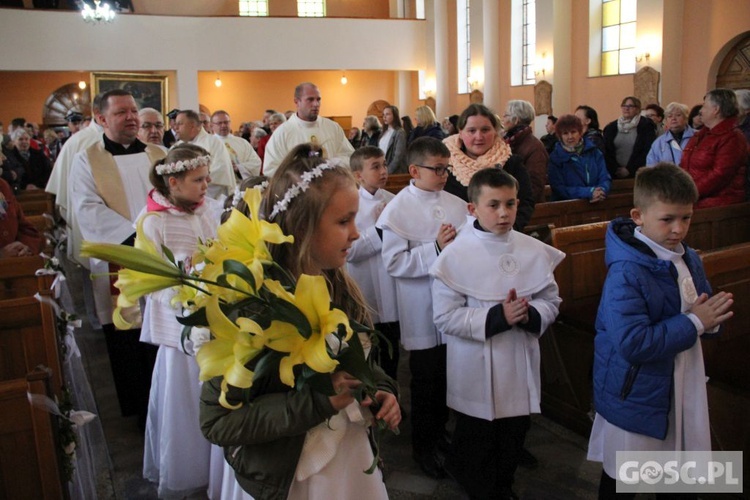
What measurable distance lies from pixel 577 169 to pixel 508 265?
298cm

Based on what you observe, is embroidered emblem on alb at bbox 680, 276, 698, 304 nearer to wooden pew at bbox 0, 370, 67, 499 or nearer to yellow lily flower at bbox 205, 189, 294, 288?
yellow lily flower at bbox 205, 189, 294, 288

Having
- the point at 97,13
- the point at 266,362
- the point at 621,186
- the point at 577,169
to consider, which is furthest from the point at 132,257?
the point at 97,13

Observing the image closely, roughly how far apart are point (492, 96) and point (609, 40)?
3681 mm

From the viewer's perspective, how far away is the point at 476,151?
3480mm

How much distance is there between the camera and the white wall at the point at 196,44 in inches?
609

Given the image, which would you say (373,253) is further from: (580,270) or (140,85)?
(140,85)

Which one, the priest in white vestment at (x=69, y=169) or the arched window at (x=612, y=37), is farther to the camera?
the arched window at (x=612, y=37)

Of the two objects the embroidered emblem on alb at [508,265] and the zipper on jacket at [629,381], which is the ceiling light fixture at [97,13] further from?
the zipper on jacket at [629,381]

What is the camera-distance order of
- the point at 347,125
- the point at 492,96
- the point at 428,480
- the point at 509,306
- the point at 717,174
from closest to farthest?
the point at 509,306, the point at 428,480, the point at 717,174, the point at 492,96, the point at 347,125

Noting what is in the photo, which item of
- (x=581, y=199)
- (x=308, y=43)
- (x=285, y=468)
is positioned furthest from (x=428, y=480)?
(x=308, y=43)

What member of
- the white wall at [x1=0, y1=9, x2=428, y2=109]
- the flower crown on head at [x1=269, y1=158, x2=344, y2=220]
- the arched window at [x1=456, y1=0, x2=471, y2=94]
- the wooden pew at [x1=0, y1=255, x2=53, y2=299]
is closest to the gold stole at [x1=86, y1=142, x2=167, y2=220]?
the wooden pew at [x1=0, y1=255, x2=53, y2=299]

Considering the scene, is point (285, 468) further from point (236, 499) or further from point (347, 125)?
point (347, 125)

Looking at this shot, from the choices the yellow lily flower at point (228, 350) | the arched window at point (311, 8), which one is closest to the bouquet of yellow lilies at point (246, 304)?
the yellow lily flower at point (228, 350)

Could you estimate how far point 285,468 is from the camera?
1561mm
